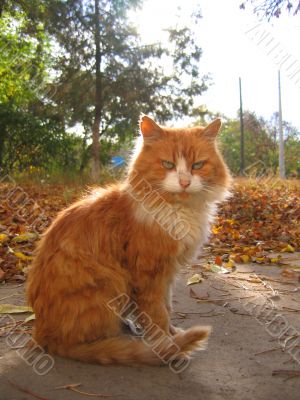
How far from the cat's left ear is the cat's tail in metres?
1.37

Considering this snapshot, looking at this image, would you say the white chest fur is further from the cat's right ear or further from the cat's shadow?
the cat's shadow

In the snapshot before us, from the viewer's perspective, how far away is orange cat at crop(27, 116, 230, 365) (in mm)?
2080

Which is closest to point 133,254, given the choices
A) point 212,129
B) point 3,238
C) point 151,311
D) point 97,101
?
point 151,311

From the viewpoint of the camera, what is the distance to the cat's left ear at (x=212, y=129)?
2787 millimetres

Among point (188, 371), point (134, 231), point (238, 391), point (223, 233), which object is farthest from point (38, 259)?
point (223, 233)

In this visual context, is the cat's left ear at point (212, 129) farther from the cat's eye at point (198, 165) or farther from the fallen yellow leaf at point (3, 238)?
the fallen yellow leaf at point (3, 238)

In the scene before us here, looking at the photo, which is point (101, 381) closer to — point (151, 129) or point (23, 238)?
point (151, 129)

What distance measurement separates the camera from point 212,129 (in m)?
2.81

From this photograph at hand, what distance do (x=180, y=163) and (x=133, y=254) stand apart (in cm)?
67

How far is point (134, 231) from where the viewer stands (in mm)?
2330

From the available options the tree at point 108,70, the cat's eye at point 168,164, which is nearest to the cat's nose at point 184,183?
the cat's eye at point 168,164

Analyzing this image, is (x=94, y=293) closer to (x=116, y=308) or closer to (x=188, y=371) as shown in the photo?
(x=116, y=308)

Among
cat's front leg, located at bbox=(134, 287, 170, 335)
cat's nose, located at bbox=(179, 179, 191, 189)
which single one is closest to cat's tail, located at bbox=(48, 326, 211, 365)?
cat's front leg, located at bbox=(134, 287, 170, 335)

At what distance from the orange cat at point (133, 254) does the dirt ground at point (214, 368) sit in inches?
4.3
